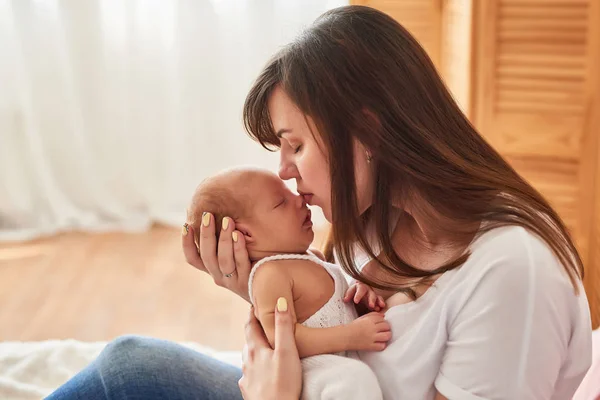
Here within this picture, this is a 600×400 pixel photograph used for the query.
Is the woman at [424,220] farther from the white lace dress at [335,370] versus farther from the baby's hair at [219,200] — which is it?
the baby's hair at [219,200]

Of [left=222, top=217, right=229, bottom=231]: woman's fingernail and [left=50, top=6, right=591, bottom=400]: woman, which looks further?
[left=222, top=217, right=229, bottom=231]: woman's fingernail

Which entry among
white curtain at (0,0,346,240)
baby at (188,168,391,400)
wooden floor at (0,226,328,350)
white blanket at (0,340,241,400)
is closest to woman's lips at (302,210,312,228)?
baby at (188,168,391,400)

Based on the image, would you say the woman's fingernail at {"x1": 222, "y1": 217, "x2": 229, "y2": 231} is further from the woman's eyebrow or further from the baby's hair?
the woman's eyebrow

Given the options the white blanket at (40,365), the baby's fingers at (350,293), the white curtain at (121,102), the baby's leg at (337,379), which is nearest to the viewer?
the baby's leg at (337,379)

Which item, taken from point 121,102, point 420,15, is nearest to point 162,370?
point 420,15

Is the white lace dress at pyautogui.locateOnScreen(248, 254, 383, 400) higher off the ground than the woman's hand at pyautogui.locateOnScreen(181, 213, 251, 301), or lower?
lower

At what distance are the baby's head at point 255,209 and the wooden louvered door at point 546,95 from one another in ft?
4.22

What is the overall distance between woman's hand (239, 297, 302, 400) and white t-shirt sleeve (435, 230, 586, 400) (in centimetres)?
27

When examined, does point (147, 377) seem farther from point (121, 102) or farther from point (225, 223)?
point (121, 102)

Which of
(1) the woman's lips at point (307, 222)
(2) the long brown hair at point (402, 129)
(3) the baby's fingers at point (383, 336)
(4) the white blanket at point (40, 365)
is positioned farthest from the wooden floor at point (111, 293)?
(2) the long brown hair at point (402, 129)

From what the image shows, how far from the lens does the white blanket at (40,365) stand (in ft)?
6.86

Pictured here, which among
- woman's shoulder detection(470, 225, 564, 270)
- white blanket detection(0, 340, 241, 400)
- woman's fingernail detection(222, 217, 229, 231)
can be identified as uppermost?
woman's shoulder detection(470, 225, 564, 270)

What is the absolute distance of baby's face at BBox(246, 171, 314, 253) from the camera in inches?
58.0

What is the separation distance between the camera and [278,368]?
131 cm
